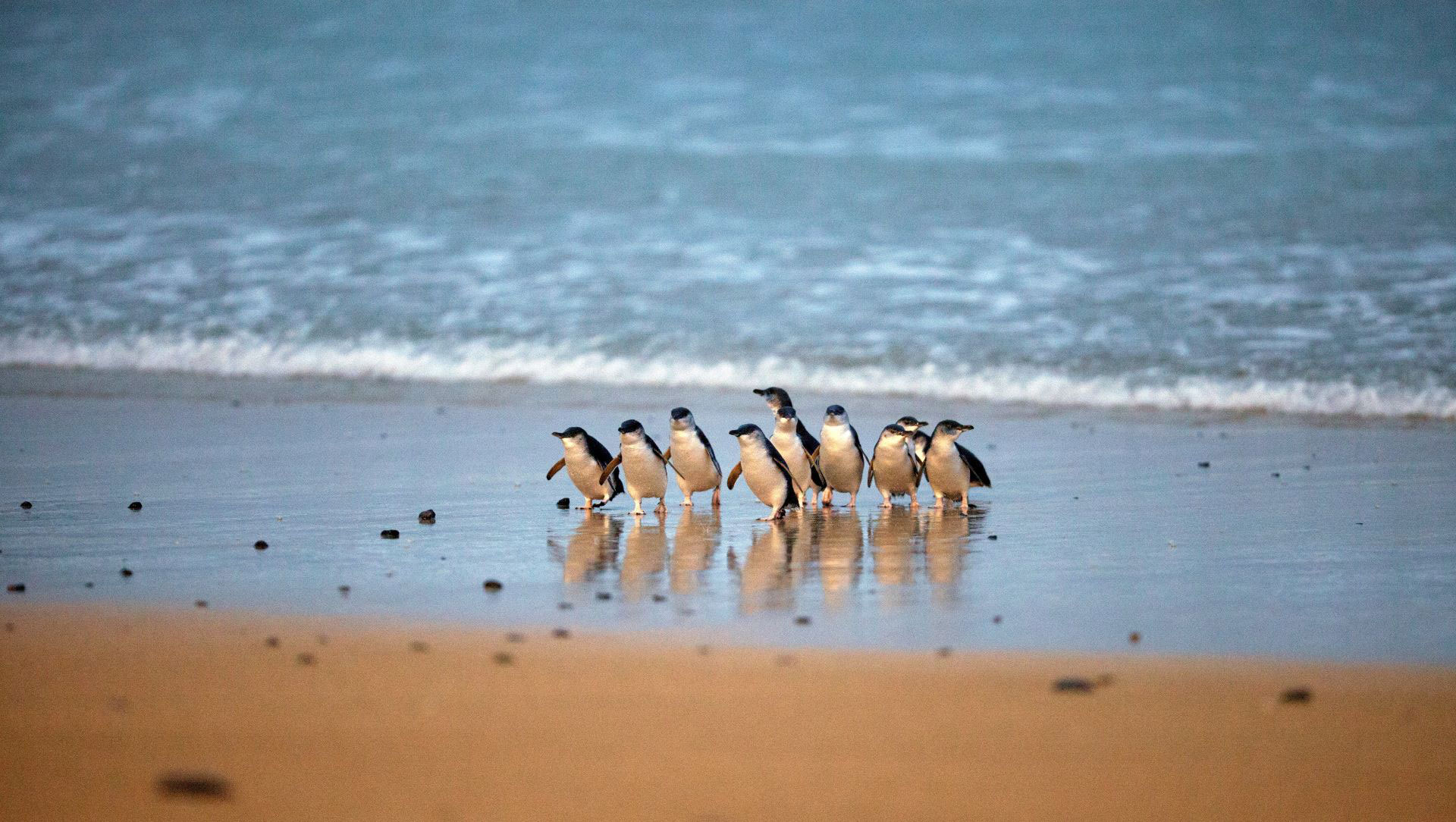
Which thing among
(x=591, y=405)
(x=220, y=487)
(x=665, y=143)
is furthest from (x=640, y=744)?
(x=665, y=143)

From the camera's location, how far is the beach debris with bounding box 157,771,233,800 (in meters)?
3.46

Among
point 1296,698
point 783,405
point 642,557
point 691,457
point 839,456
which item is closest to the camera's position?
point 1296,698

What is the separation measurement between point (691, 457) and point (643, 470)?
0.75 feet

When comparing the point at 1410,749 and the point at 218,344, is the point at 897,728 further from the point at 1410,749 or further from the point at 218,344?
the point at 218,344

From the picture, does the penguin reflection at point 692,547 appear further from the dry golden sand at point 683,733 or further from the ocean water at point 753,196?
the ocean water at point 753,196

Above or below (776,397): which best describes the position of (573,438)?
below

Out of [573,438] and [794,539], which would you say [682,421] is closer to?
[573,438]

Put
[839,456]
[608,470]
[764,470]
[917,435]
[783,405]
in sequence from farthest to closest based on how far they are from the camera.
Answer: [783,405]
[917,435]
[839,456]
[608,470]
[764,470]

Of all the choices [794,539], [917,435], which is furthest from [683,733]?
[917,435]

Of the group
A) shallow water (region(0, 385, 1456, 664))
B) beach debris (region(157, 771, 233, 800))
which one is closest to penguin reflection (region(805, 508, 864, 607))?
shallow water (region(0, 385, 1456, 664))

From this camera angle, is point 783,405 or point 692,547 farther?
point 783,405

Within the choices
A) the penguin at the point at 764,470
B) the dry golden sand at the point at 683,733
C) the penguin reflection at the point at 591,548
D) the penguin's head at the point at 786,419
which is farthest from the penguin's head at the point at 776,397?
the dry golden sand at the point at 683,733

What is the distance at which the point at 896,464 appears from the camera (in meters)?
7.15

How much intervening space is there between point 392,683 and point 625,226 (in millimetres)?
11767
